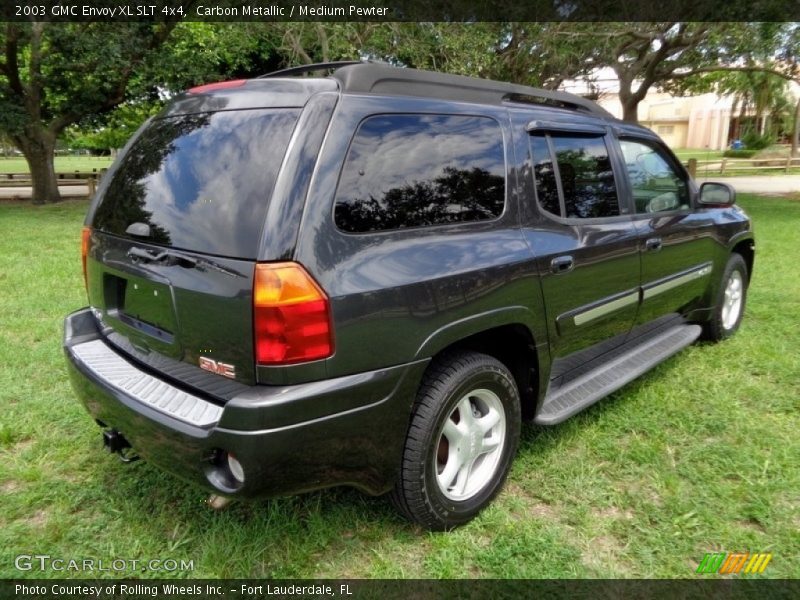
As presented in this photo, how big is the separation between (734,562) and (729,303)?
2.94m

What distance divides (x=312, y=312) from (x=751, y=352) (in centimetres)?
389

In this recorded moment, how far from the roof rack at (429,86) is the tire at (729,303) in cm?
227

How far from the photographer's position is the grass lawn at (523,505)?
233 cm

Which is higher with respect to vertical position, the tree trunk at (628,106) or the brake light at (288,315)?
the tree trunk at (628,106)

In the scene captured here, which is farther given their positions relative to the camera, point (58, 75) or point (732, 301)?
point (58, 75)

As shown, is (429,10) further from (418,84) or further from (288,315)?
(288,315)

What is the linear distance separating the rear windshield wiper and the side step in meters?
1.68

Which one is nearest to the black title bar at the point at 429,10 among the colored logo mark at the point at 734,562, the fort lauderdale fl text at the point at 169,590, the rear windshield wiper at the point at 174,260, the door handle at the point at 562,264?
the door handle at the point at 562,264

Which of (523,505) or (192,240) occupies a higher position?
(192,240)

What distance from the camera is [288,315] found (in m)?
1.89

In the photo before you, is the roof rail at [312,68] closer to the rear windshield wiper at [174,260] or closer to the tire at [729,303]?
the rear windshield wiper at [174,260]

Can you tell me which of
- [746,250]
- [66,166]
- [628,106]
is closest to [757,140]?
[628,106]

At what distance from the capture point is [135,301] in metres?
2.38

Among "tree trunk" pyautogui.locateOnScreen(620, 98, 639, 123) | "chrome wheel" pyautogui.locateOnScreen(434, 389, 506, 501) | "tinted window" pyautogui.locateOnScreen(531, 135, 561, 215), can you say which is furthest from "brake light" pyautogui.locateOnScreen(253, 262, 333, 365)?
"tree trunk" pyautogui.locateOnScreen(620, 98, 639, 123)
